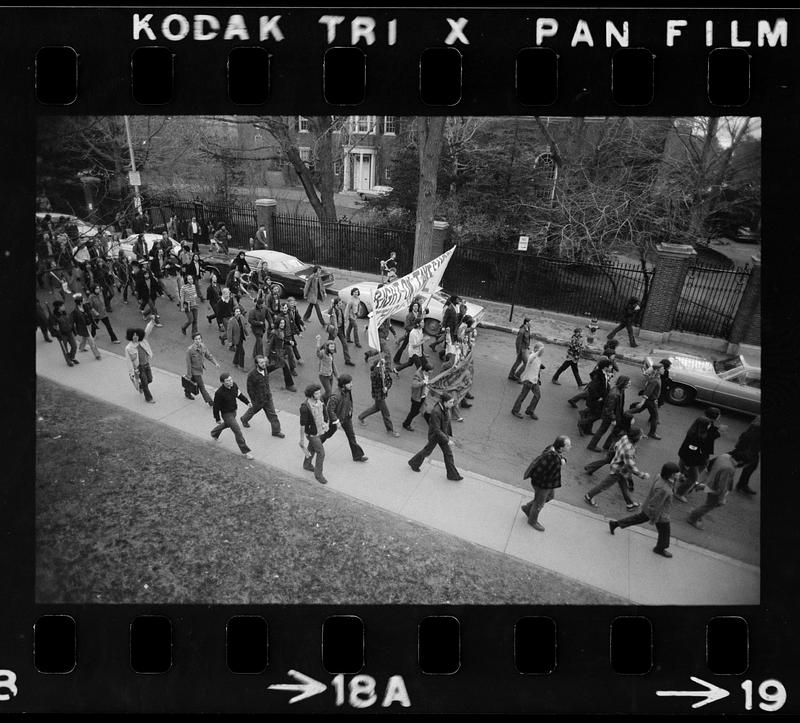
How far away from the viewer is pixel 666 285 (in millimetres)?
14703

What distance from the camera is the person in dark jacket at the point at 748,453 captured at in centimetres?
Answer: 796

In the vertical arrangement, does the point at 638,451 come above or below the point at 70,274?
below

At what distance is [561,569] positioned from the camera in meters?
6.73

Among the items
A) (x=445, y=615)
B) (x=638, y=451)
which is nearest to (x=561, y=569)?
(x=445, y=615)

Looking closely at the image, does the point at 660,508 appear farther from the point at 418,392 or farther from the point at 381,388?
the point at 381,388

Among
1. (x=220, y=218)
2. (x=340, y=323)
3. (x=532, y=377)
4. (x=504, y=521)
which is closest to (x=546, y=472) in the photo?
(x=504, y=521)

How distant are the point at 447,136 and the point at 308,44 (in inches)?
590

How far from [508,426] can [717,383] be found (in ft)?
14.4

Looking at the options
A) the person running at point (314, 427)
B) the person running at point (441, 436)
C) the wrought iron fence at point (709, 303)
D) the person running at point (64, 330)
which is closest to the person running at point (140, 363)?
the person running at point (64, 330)

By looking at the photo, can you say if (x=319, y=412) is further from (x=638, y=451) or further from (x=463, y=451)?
(x=638, y=451)

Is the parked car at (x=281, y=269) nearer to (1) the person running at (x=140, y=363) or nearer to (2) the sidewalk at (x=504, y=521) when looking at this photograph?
(1) the person running at (x=140, y=363)

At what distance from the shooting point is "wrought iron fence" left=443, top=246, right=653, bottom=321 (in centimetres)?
1584

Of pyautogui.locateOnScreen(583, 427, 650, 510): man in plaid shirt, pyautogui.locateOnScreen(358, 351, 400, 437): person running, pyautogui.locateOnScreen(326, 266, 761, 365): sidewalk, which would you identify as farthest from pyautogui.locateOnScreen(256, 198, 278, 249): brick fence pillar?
pyautogui.locateOnScreen(583, 427, 650, 510): man in plaid shirt

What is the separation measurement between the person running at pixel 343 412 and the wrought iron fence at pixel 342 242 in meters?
10.8
